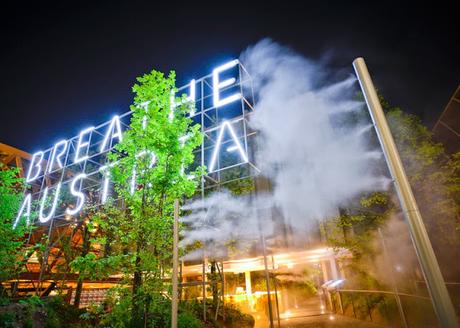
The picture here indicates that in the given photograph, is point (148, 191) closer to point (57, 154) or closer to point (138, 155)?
point (138, 155)

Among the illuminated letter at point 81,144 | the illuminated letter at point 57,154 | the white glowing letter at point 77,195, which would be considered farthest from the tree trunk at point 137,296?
the illuminated letter at point 57,154

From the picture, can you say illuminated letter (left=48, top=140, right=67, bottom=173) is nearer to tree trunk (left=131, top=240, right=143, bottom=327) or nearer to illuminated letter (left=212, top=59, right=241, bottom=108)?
illuminated letter (left=212, top=59, right=241, bottom=108)

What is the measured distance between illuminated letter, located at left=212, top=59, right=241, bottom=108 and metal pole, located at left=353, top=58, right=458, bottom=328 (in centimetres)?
825

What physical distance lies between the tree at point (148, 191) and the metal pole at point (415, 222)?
4407mm

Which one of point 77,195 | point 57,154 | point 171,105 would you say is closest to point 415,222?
point 171,105

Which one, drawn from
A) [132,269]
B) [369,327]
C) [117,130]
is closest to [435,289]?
[132,269]

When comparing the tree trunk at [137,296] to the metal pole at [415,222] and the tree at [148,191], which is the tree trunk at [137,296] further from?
the metal pole at [415,222]

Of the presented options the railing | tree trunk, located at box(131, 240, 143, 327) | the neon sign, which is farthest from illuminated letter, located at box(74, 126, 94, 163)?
the railing

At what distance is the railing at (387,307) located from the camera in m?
7.24

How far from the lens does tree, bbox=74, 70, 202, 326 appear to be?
20.0 feet

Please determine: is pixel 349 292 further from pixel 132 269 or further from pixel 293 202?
pixel 132 269

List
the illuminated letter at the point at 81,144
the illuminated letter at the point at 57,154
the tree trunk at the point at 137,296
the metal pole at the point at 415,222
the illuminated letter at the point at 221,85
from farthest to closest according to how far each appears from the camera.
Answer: the illuminated letter at the point at 57,154 < the illuminated letter at the point at 81,144 < the illuminated letter at the point at 221,85 < the tree trunk at the point at 137,296 < the metal pole at the point at 415,222

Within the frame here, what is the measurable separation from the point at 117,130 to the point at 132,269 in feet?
37.8

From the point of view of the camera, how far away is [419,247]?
350cm
